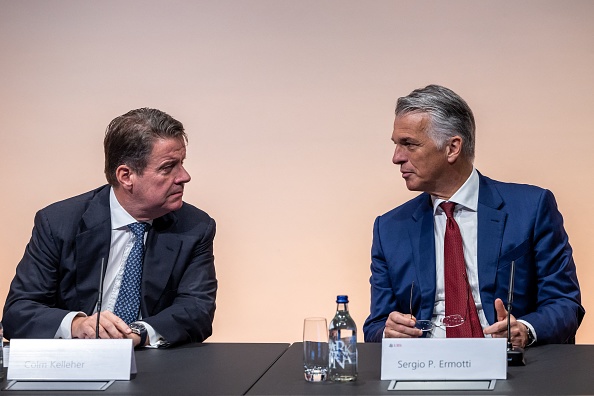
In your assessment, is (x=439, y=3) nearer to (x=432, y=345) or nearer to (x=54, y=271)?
(x=54, y=271)

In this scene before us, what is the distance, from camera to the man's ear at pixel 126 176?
10.1 ft

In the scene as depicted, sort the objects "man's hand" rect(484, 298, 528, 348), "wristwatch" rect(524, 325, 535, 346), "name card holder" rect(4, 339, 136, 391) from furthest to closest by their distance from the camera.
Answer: "wristwatch" rect(524, 325, 535, 346) < "man's hand" rect(484, 298, 528, 348) < "name card holder" rect(4, 339, 136, 391)

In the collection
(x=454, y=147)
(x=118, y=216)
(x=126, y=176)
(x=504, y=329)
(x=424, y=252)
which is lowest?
(x=504, y=329)

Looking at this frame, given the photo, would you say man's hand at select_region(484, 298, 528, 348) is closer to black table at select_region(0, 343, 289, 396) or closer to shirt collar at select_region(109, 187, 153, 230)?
black table at select_region(0, 343, 289, 396)

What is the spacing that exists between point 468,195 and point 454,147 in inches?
7.3

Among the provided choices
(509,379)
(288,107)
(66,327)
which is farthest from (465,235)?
(288,107)

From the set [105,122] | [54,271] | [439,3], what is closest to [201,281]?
[54,271]

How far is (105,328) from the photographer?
8.51 ft

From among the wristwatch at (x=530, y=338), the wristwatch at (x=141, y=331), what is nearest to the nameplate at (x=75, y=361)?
the wristwatch at (x=141, y=331)

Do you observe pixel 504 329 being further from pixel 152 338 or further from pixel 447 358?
pixel 152 338

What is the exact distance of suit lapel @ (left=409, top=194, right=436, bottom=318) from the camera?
9.74 feet

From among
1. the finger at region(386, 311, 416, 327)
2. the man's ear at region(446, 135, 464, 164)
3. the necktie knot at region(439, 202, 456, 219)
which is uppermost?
the man's ear at region(446, 135, 464, 164)

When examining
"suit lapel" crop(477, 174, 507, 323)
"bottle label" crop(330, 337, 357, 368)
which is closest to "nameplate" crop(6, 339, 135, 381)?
"bottle label" crop(330, 337, 357, 368)

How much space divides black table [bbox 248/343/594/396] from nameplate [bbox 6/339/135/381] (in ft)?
1.11
